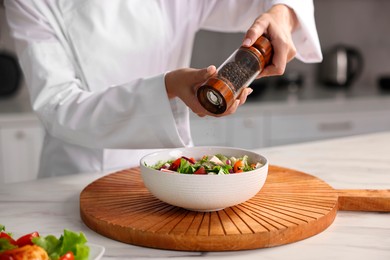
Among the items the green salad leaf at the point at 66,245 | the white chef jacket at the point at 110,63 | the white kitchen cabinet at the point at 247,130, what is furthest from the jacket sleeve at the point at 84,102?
the white kitchen cabinet at the point at 247,130

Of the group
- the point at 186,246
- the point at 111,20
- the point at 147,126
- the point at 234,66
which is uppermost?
the point at 111,20

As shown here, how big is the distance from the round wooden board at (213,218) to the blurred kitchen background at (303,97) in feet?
3.37

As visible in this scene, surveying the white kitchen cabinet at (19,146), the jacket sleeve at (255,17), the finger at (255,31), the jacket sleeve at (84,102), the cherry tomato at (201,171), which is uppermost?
the jacket sleeve at (255,17)

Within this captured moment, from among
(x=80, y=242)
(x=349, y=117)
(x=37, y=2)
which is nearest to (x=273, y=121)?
(x=349, y=117)

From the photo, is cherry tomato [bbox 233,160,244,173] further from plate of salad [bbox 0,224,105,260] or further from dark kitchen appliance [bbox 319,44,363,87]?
dark kitchen appliance [bbox 319,44,363,87]

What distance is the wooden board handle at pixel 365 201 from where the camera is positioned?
0.99m

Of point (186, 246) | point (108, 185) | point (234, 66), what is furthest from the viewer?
point (108, 185)

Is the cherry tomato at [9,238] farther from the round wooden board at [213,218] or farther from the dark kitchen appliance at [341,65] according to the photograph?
the dark kitchen appliance at [341,65]

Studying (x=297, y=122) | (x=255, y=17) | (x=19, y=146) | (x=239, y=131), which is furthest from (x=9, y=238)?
(x=297, y=122)

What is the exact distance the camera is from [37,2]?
1.31m

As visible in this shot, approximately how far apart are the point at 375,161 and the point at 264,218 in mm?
640

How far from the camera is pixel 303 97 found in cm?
306

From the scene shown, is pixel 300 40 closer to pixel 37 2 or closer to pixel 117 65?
pixel 117 65

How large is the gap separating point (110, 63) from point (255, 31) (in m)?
0.51
